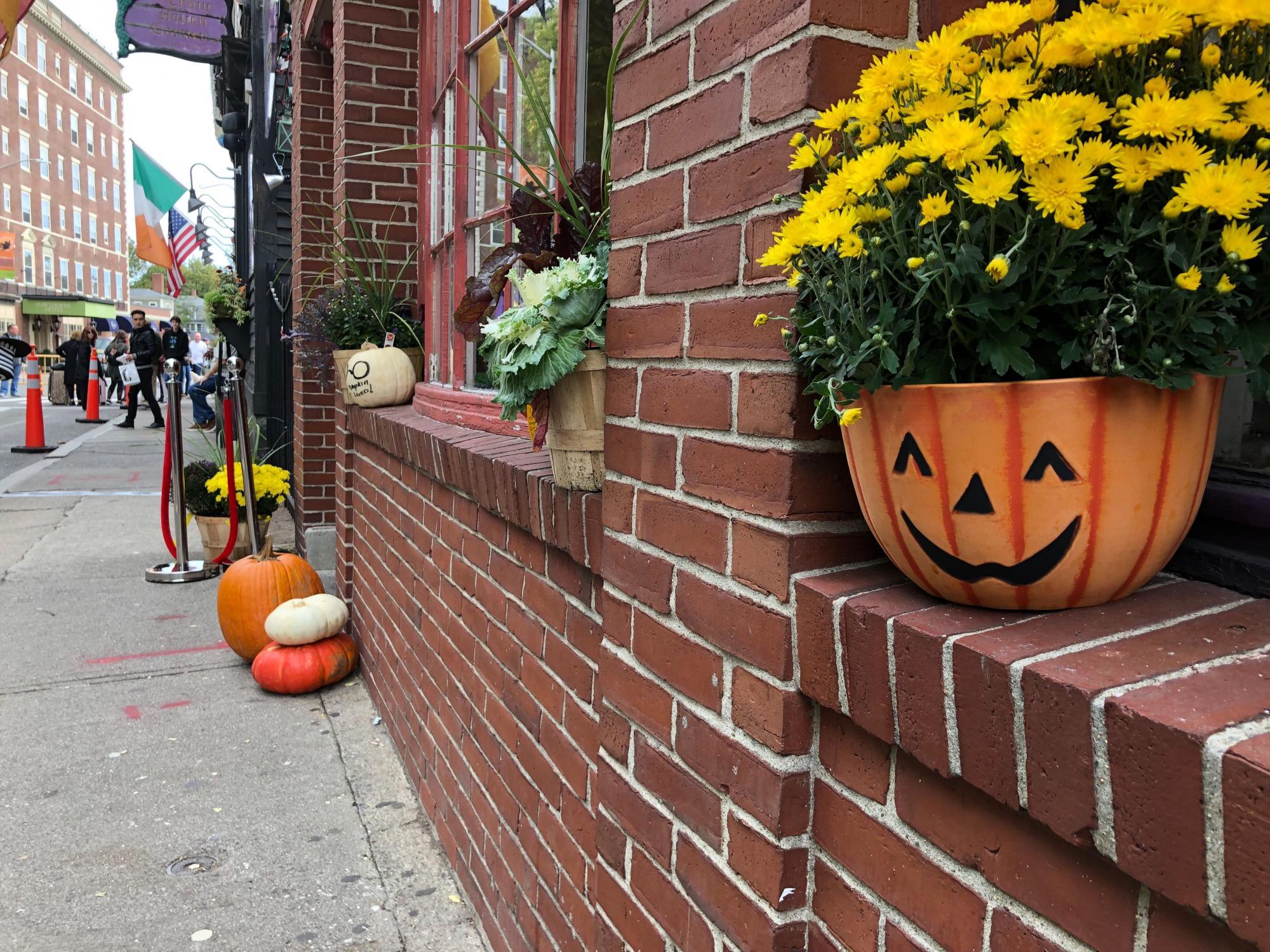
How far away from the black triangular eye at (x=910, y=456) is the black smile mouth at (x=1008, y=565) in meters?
0.05

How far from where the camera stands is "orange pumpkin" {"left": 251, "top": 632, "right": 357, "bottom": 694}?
13.4ft

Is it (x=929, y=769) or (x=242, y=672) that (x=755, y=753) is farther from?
(x=242, y=672)

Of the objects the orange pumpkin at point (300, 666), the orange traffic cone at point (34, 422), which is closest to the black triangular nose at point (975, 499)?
the orange pumpkin at point (300, 666)

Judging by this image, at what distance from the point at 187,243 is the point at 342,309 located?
15.3 metres

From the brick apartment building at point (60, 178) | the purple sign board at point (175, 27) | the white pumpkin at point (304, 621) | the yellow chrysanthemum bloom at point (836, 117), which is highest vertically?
the brick apartment building at point (60, 178)

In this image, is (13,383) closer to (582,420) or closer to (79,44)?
(582,420)

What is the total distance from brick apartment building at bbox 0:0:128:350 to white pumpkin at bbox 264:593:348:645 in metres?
46.5

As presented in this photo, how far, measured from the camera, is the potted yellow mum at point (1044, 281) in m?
0.82

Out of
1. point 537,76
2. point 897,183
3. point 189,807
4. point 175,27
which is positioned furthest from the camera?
point 175,27

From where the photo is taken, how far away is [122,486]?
9734mm

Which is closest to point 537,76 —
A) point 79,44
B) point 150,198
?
point 150,198

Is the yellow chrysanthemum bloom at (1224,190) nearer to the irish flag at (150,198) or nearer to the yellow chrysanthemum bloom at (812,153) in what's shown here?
the yellow chrysanthemum bloom at (812,153)

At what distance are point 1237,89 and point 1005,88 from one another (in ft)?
0.60

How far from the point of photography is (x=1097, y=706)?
2.66 feet
